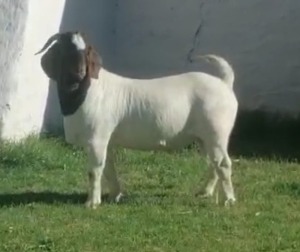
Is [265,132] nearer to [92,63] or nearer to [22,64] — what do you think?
[22,64]

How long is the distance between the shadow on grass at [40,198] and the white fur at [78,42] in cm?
128

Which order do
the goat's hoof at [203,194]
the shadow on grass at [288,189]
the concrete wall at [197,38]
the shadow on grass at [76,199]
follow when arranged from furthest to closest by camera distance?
the concrete wall at [197,38]
the shadow on grass at [288,189]
the goat's hoof at [203,194]
the shadow on grass at [76,199]

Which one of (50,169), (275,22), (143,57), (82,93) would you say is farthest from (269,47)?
(82,93)

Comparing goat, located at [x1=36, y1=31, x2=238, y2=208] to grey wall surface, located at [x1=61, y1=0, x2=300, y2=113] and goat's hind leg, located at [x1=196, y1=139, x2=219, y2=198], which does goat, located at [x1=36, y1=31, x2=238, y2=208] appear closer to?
goat's hind leg, located at [x1=196, y1=139, x2=219, y2=198]

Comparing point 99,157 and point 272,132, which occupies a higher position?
point 99,157

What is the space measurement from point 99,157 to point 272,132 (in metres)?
4.30

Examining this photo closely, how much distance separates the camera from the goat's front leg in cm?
962

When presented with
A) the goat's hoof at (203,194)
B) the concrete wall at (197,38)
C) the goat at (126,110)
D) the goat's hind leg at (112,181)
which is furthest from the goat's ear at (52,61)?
the concrete wall at (197,38)

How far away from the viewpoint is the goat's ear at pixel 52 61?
9.63 meters

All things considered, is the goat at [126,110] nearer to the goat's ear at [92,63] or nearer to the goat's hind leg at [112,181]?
the goat's ear at [92,63]

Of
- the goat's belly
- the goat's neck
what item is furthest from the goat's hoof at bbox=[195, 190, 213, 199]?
the goat's neck

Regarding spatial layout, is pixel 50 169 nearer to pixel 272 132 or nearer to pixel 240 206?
pixel 240 206

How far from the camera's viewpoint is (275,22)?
13.5 metres

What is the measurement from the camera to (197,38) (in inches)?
540
